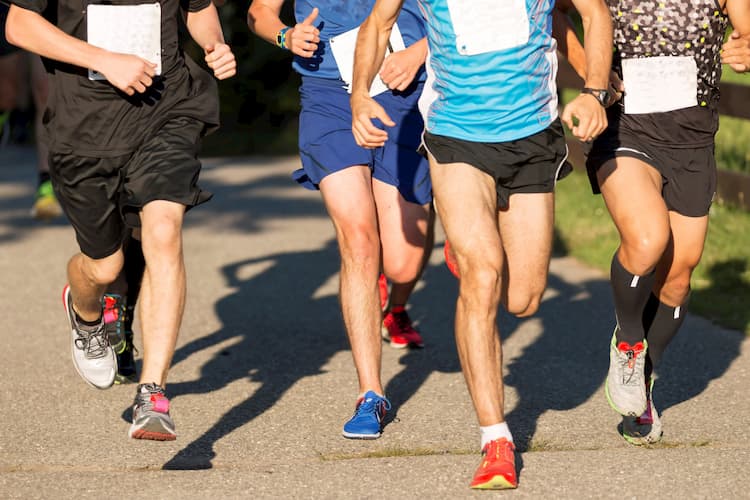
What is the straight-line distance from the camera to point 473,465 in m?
5.15

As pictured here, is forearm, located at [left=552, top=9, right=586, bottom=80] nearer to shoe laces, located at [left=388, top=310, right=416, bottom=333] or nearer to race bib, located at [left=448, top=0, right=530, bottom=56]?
race bib, located at [left=448, top=0, right=530, bottom=56]

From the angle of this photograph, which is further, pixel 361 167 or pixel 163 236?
pixel 361 167

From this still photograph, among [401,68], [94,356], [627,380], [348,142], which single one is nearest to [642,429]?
[627,380]

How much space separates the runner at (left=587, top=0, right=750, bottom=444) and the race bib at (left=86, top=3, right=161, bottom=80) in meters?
1.78

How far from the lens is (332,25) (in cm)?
629

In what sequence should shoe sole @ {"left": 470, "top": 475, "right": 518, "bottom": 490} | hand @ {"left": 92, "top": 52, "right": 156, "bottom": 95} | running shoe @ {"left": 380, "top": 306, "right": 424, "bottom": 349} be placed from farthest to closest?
1. running shoe @ {"left": 380, "top": 306, "right": 424, "bottom": 349}
2. hand @ {"left": 92, "top": 52, "right": 156, "bottom": 95}
3. shoe sole @ {"left": 470, "top": 475, "right": 518, "bottom": 490}

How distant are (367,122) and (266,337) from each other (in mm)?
2754

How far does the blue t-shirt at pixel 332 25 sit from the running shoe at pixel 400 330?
1539mm

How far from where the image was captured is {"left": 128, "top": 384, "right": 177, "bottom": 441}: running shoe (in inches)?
202

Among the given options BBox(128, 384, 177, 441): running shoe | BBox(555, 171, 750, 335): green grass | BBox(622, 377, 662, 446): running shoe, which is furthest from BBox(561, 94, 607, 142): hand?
BBox(555, 171, 750, 335): green grass

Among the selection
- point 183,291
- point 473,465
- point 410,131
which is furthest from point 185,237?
point 473,465

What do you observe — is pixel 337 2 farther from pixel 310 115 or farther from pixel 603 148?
pixel 603 148

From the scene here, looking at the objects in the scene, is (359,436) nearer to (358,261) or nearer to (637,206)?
(358,261)

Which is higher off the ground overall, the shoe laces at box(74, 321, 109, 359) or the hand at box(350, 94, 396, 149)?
the hand at box(350, 94, 396, 149)
